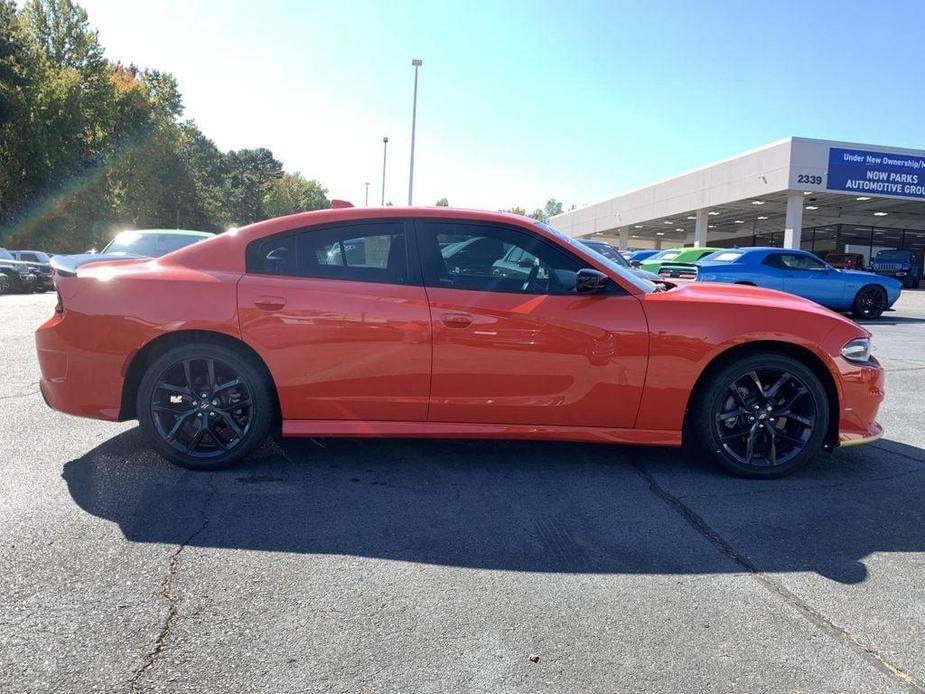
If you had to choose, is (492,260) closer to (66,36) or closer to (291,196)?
(66,36)

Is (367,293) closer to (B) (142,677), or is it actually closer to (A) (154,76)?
(B) (142,677)

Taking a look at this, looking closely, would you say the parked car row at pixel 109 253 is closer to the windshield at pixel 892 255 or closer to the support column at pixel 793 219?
the support column at pixel 793 219

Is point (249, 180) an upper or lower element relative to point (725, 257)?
upper

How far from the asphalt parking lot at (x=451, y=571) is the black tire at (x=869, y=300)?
1200cm

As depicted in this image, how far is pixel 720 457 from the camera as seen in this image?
418 cm

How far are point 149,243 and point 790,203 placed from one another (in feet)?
81.9

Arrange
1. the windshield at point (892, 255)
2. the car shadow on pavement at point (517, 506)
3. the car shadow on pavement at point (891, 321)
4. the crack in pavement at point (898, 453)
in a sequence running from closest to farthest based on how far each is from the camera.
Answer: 1. the car shadow on pavement at point (517, 506)
2. the crack in pavement at point (898, 453)
3. the car shadow on pavement at point (891, 321)
4. the windshield at point (892, 255)

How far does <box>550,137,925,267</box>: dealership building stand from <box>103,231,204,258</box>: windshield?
23239 millimetres

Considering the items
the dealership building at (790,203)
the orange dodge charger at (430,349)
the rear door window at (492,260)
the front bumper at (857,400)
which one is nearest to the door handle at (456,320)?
the orange dodge charger at (430,349)

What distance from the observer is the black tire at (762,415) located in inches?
162

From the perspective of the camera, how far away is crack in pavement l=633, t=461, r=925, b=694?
2338mm

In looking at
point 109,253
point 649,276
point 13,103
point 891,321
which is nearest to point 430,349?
point 649,276

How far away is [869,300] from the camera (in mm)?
15180

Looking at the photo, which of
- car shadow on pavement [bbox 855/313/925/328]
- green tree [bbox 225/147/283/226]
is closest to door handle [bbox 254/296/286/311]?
car shadow on pavement [bbox 855/313/925/328]
